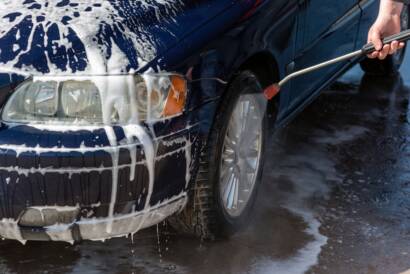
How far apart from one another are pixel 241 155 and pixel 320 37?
1.11 meters

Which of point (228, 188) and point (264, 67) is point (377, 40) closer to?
point (264, 67)

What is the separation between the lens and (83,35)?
257 centimetres

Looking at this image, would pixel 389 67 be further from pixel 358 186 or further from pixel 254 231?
pixel 254 231

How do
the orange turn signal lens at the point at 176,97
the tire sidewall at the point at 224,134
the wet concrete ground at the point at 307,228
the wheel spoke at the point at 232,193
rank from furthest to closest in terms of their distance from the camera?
the wheel spoke at the point at 232,193
the wet concrete ground at the point at 307,228
the tire sidewall at the point at 224,134
the orange turn signal lens at the point at 176,97

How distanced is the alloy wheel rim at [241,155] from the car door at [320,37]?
474 mm

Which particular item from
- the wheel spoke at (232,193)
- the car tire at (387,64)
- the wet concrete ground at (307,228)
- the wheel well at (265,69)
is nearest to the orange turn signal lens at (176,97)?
the wheel well at (265,69)

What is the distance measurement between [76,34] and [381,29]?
124cm

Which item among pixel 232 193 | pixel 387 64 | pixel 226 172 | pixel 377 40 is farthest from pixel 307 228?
pixel 387 64

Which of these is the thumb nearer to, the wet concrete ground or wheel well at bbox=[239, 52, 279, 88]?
wheel well at bbox=[239, 52, 279, 88]

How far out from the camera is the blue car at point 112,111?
248 centimetres

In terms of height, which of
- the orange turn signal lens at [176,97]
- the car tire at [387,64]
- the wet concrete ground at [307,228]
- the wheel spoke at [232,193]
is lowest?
the wet concrete ground at [307,228]

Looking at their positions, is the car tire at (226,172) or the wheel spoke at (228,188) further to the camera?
the wheel spoke at (228,188)

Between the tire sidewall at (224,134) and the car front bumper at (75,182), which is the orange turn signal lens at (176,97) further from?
the tire sidewall at (224,134)

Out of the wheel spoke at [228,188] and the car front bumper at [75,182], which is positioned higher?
the car front bumper at [75,182]
